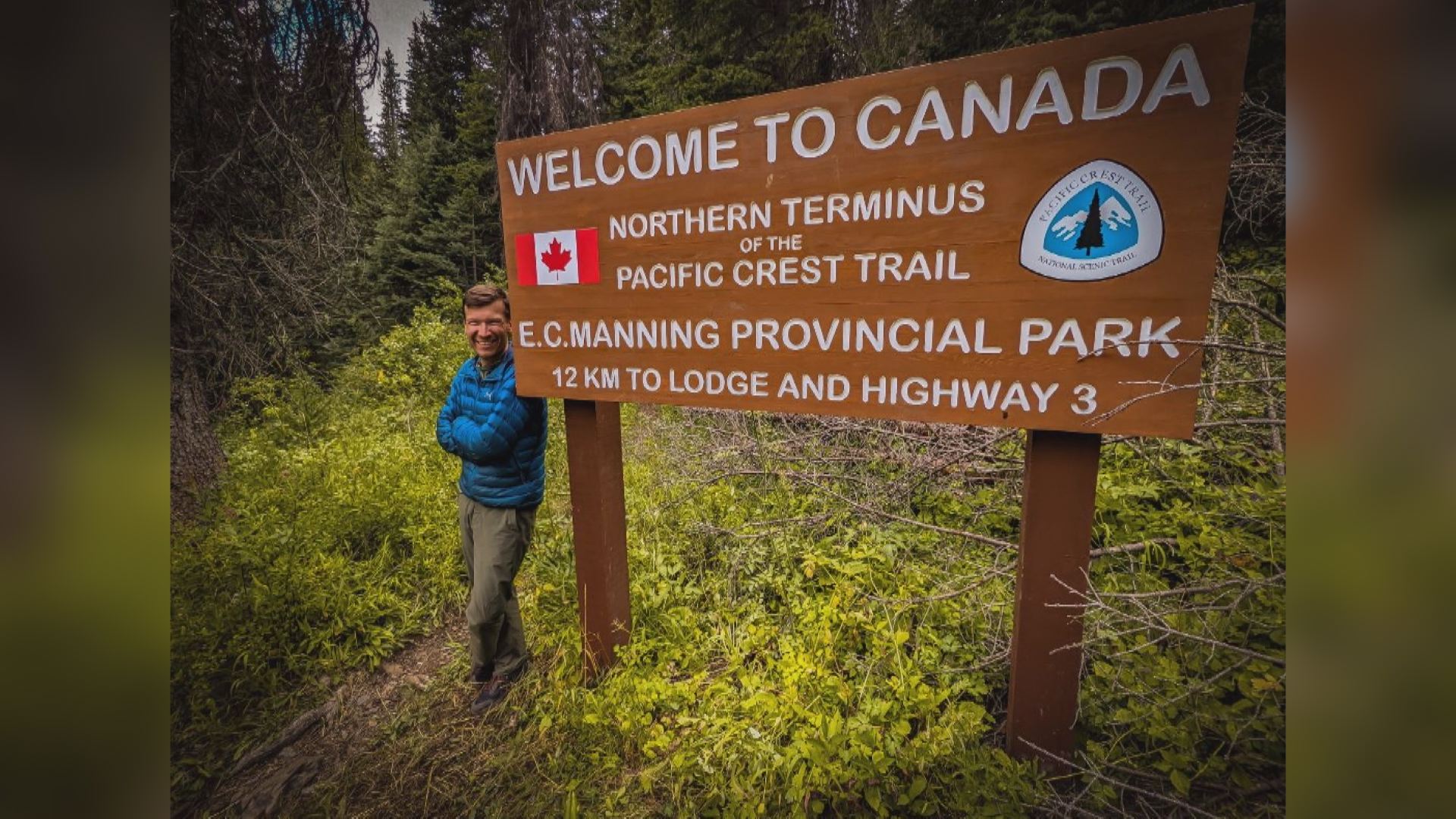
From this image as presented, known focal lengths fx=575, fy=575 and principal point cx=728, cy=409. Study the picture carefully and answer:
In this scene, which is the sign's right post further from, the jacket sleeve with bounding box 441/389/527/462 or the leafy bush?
the leafy bush

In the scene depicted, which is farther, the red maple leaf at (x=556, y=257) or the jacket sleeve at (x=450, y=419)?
the jacket sleeve at (x=450, y=419)

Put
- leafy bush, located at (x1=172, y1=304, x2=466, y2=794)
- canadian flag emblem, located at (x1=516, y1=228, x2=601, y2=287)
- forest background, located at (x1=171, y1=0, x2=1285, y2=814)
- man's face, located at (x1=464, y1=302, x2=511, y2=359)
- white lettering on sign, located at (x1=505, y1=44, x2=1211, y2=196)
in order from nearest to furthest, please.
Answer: white lettering on sign, located at (x1=505, y1=44, x2=1211, y2=196) → forest background, located at (x1=171, y1=0, x2=1285, y2=814) → canadian flag emblem, located at (x1=516, y1=228, x2=601, y2=287) → man's face, located at (x1=464, y1=302, x2=511, y2=359) → leafy bush, located at (x1=172, y1=304, x2=466, y2=794)

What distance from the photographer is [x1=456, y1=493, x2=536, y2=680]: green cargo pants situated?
2.80 meters

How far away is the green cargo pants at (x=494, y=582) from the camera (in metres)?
2.80

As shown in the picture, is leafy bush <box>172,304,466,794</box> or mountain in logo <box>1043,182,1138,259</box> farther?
leafy bush <box>172,304,466,794</box>

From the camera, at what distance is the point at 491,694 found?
290cm

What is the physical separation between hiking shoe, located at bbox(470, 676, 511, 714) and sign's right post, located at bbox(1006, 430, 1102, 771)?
2333 mm

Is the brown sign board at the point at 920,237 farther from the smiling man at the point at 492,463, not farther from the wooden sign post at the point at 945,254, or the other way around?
the smiling man at the point at 492,463

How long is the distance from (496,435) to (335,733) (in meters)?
1.71

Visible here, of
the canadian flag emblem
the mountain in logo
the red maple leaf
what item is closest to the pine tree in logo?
the mountain in logo

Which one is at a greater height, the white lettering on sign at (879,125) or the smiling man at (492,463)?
the white lettering on sign at (879,125)

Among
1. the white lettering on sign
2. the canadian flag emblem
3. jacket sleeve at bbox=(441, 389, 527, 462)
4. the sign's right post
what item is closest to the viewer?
the white lettering on sign

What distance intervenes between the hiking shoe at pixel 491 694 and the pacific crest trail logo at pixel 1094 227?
3005 millimetres

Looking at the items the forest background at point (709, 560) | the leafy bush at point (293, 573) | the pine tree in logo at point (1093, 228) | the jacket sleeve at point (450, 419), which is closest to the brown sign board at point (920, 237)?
the pine tree in logo at point (1093, 228)
